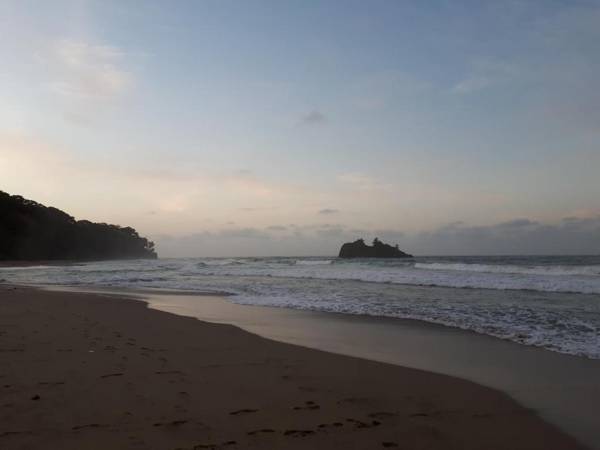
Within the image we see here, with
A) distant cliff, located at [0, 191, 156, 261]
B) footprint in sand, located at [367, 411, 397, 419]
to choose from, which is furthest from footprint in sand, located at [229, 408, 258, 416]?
distant cliff, located at [0, 191, 156, 261]

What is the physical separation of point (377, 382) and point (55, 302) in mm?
11443

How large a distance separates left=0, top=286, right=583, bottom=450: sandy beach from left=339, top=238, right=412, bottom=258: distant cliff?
8031 cm

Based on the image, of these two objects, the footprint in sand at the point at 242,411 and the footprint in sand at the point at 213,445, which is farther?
the footprint in sand at the point at 242,411

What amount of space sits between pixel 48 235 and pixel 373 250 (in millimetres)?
58894

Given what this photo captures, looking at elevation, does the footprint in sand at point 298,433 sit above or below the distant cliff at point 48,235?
below

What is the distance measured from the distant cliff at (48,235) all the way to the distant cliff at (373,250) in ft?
169

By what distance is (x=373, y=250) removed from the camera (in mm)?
86312

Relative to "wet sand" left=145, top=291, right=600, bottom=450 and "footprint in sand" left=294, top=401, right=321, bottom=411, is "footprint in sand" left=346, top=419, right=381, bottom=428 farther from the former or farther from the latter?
"wet sand" left=145, top=291, right=600, bottom=450

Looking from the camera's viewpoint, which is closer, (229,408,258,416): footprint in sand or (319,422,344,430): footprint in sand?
(319,422,344,430): footprint in sand

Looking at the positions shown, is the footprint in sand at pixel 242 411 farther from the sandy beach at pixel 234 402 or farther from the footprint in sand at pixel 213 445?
the footprint in sand at pixel 213 445

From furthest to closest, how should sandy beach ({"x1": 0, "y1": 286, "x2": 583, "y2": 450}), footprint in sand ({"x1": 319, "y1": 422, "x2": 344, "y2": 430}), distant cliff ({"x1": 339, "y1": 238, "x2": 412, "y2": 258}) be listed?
1. distant cliff ({"x1": 339, "y1": 238, "x2": 412, "y2": 258})
2. footprint in sand ({"x1": 319, "y1": 422, "x2": 344, "y2": 430})
3. sandy beach ({"x1": 0, "y1": 286, "x2": 583, "y2": 450})

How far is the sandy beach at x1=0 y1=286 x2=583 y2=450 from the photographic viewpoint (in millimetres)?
3557

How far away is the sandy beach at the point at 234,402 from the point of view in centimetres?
356

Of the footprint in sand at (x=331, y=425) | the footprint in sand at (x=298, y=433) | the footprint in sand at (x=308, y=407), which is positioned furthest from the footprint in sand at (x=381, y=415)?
the footprint in sand at (x=298, y=433)
